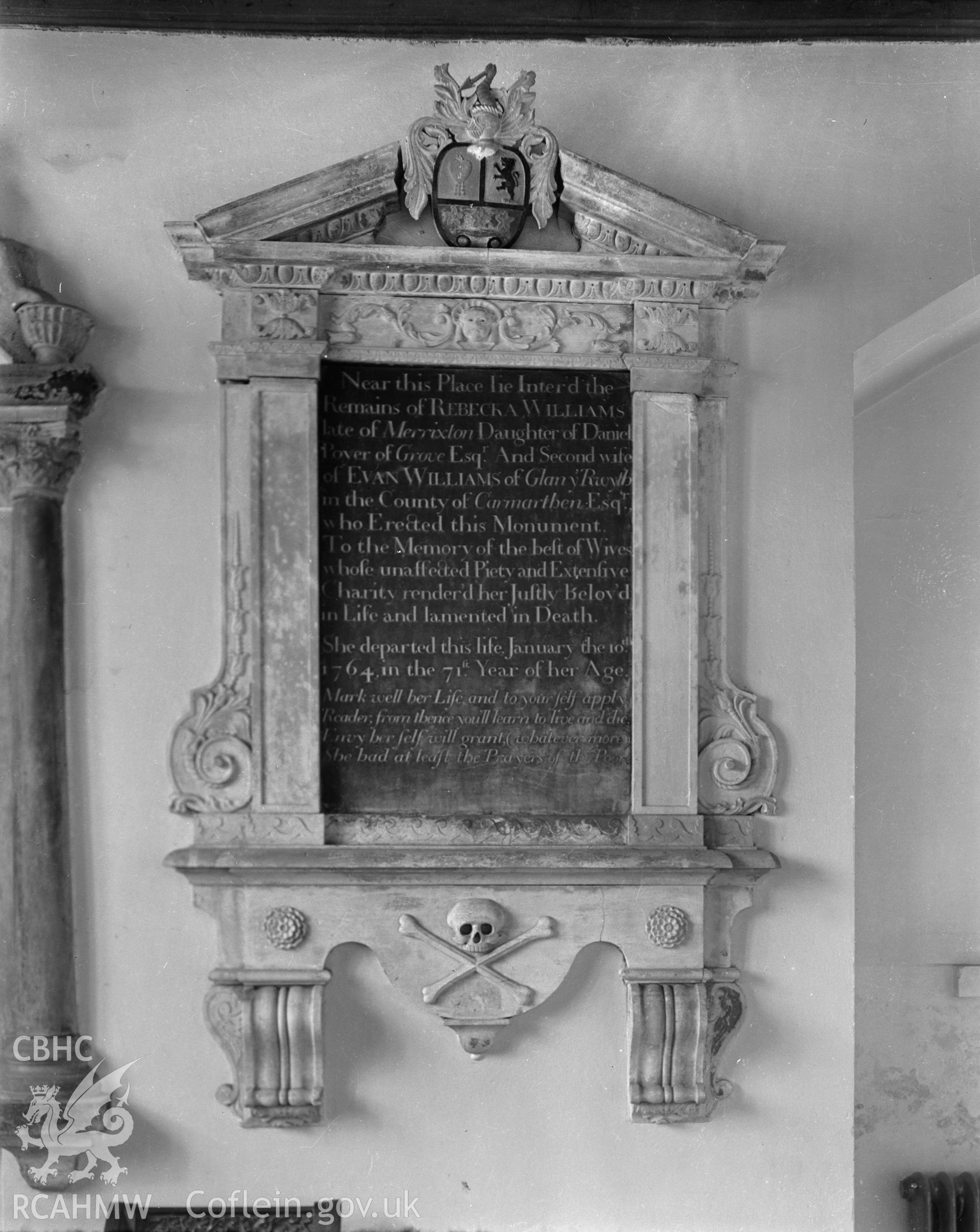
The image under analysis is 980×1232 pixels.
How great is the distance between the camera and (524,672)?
11.6 ft

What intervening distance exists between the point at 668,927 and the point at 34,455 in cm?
231

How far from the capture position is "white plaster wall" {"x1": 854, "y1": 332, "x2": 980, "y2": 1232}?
4.11m

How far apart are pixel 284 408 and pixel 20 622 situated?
3.27ft

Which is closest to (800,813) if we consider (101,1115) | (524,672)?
(524,672)

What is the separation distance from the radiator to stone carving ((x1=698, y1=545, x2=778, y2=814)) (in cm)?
150

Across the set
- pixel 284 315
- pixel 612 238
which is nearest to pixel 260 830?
pixel 284 315

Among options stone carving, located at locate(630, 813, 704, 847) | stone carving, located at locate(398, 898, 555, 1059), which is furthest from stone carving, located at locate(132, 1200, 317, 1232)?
stone carving, located at locate(630, 813, 704, 847)

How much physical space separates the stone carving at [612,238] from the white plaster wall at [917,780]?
1178 mm

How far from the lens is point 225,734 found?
3.46m

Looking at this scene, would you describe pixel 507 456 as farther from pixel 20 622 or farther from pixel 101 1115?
pixel 101 1115

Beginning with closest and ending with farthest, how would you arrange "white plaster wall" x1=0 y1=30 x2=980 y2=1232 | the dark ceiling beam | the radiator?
1. "white plaster wall" x1=0 y1=30 x2=980 y2=1232
2. the dark ceiling beam
3. the radiator

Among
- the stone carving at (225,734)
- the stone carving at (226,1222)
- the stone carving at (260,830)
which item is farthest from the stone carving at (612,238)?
the stone carving at (226,1222)

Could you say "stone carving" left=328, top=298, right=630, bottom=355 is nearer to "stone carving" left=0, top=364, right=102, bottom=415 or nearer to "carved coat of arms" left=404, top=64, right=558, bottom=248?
"carved coat of arms" left=404, top=64, right=558, bottom=248

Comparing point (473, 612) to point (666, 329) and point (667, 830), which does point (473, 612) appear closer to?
point (667, 830)
